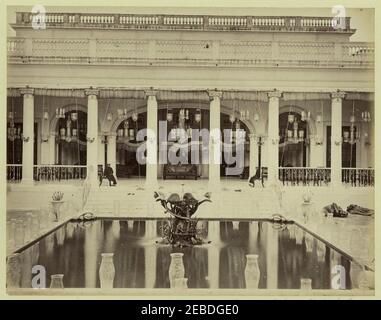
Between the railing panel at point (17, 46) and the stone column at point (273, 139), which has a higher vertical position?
the railing panel at point (17, 46)

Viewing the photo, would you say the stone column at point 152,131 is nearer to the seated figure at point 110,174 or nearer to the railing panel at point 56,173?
the seated figure at point 110,174

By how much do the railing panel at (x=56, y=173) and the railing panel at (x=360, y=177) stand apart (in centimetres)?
631

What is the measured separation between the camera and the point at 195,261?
32.2ft

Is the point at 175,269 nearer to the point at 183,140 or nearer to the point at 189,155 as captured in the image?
the point at 183,140

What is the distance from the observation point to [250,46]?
13695 millimetres

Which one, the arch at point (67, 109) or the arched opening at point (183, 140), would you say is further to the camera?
the arch at point (67, 109)

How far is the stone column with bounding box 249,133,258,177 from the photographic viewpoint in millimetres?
13221

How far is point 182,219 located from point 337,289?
324cm

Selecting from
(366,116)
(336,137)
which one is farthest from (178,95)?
(366,116)

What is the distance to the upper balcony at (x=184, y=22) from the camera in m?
10.7

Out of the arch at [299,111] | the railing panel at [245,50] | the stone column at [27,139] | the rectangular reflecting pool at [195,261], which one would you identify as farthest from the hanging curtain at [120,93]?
the arch at [299,111]

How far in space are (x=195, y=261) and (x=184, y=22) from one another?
5272 millimetres

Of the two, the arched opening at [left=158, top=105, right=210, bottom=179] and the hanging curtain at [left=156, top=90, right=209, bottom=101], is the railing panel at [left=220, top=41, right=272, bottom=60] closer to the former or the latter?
the hanging curtain at [left=156, top=90, right=209, bottom=101]
